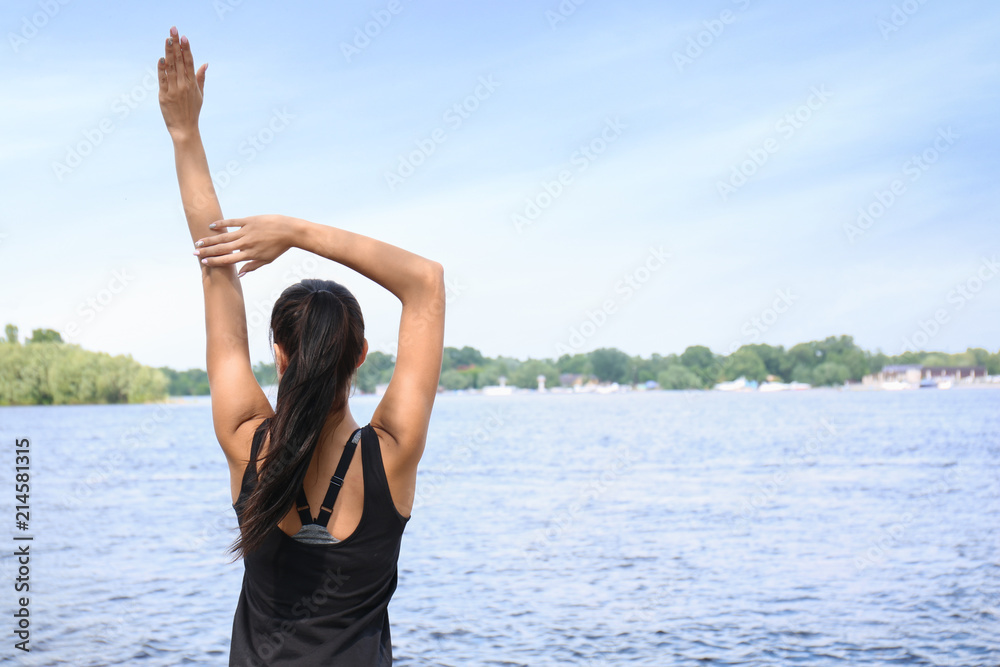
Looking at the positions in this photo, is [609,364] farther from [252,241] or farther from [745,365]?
[252,241]

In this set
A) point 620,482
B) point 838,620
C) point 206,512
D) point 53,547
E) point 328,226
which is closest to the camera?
point 328,226

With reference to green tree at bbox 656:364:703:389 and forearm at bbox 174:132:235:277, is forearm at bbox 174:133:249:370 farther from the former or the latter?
green tree at bbox 656:364:703:389

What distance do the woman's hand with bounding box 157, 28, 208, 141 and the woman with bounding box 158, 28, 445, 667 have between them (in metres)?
0.37

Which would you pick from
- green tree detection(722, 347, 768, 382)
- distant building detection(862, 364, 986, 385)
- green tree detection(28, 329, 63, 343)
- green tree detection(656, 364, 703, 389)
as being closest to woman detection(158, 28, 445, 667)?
green tree detection(28, 329, 63, 343)

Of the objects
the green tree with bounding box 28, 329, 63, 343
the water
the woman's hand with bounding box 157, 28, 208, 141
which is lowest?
the water

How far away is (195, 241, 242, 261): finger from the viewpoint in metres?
1.81

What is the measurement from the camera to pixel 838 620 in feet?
43.7

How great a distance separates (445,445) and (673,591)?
4105 cm

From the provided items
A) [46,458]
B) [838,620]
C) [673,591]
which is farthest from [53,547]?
[46,458]

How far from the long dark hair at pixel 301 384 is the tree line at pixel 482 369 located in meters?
62.5

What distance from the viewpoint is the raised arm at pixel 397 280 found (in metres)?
1.79

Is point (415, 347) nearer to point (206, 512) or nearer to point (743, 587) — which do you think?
point (743, 587)

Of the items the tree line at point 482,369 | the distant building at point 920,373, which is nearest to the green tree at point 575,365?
the tree line at point 482,369

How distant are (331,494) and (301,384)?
25 cm
